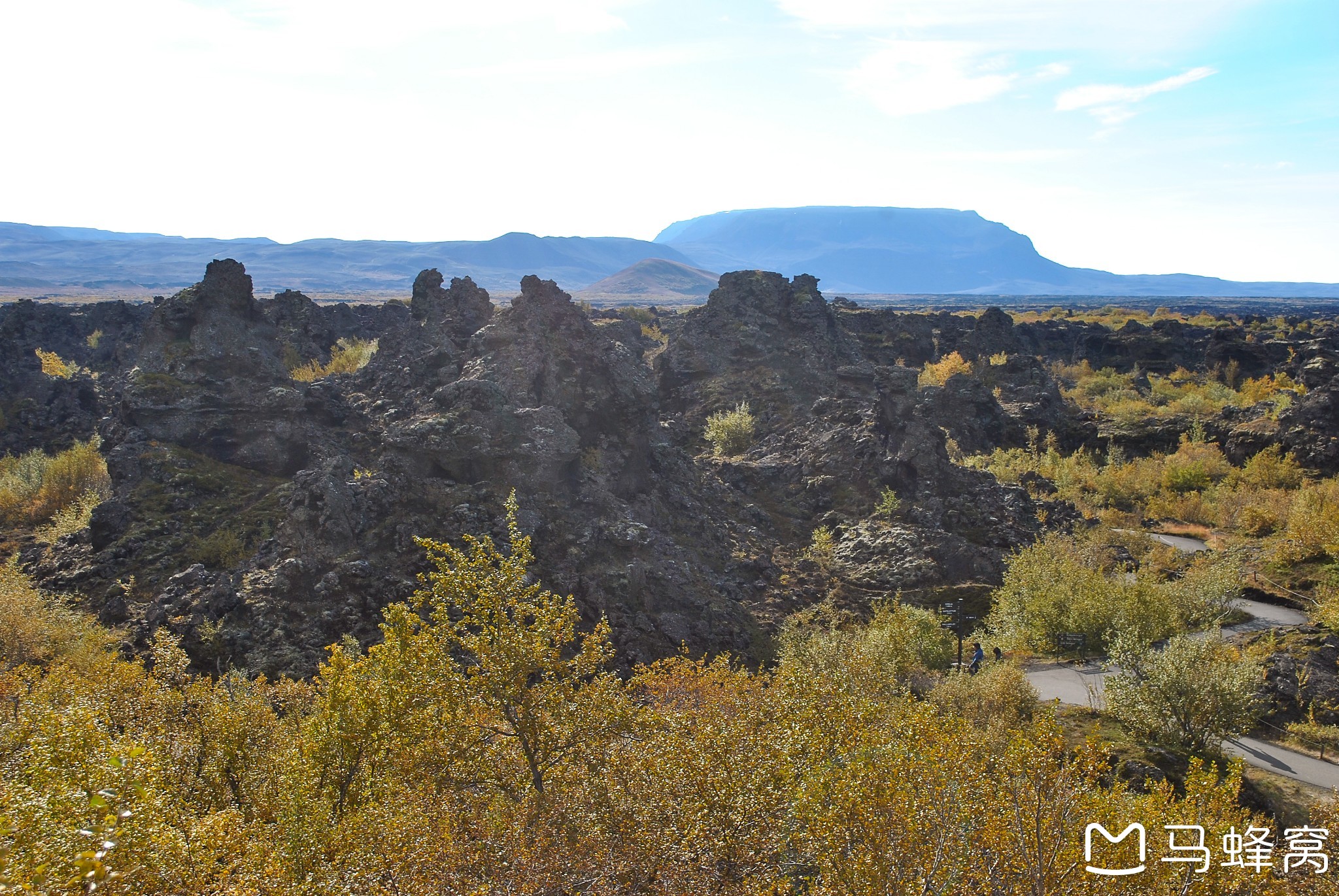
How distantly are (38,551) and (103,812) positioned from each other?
104ft

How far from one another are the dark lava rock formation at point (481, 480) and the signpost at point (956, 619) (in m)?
1.16

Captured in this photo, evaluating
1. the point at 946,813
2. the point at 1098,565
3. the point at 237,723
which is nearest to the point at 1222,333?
the point at 1098,565

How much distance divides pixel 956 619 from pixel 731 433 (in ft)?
85.9

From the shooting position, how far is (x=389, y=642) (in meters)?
19.6

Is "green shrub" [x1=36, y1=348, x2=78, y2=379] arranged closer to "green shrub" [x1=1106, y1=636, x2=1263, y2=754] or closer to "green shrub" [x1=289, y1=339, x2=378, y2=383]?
"green shrub" [x1=289, y1=339, x2=378, y2=383]

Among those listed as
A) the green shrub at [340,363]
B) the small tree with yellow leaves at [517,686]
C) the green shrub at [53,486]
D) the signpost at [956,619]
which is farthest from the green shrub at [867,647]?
the green shrub at [340,363]

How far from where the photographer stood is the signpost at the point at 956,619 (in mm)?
36812

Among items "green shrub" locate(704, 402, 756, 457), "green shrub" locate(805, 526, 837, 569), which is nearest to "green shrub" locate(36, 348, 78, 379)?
"green shrub" locate(704, 402, 756, 457)

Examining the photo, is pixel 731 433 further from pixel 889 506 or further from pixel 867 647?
pixel 867 647

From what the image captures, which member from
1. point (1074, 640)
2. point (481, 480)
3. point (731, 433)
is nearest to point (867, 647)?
point (1074, 640)

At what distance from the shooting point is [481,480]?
121 feet

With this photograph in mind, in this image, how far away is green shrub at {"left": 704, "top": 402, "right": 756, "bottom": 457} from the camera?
195ft

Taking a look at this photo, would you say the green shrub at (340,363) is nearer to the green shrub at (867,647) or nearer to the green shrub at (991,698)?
the green shrub at (867,647)

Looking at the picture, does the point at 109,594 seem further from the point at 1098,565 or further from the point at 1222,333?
the point at 1222,333
